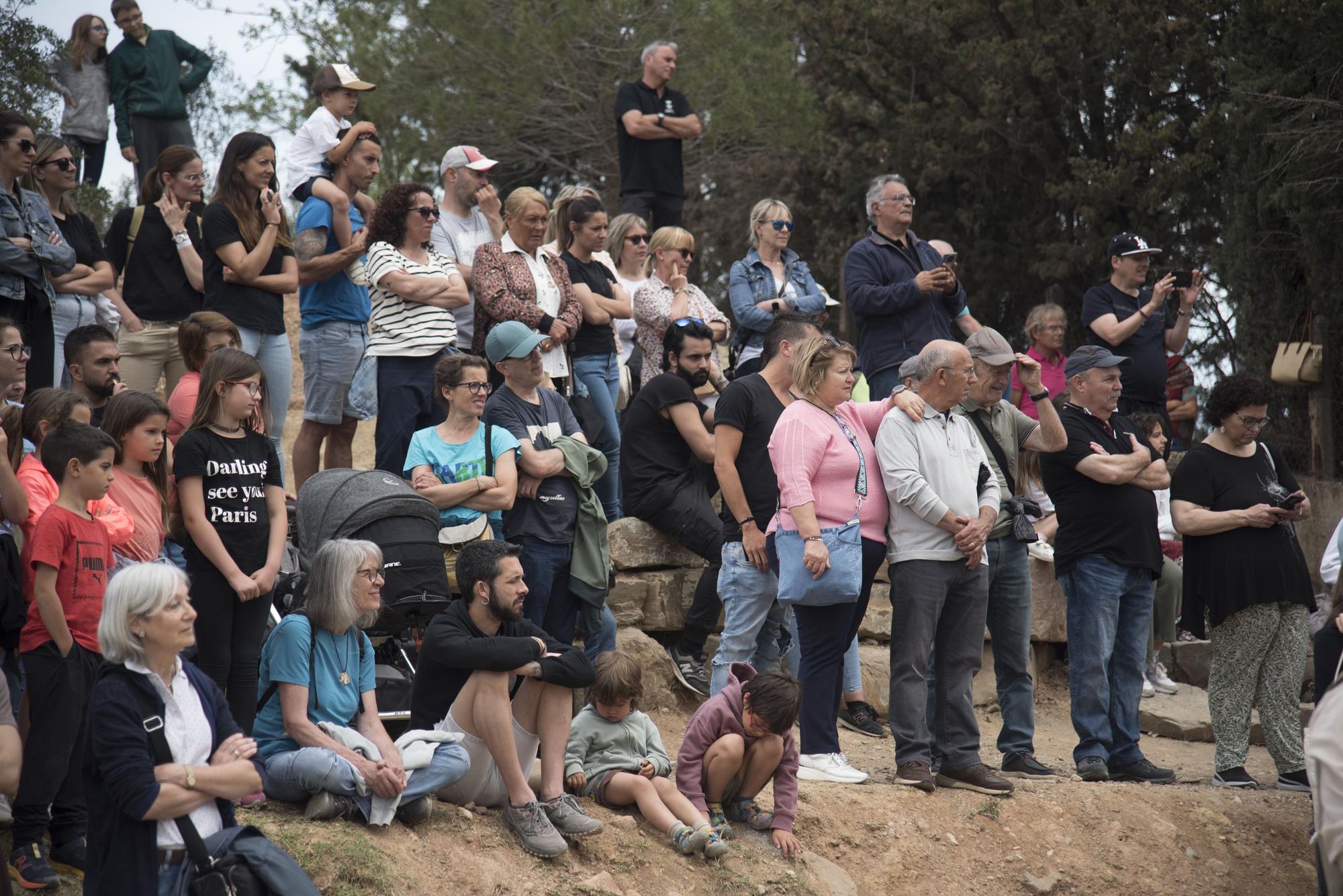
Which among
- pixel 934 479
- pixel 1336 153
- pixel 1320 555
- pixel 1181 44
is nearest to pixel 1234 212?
pixel 1336 153

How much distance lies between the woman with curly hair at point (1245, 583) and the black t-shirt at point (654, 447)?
2.83 meters

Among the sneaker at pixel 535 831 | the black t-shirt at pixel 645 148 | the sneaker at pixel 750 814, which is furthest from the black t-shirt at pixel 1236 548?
the black t-shirt at pixel 645 148

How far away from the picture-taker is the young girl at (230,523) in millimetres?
5539

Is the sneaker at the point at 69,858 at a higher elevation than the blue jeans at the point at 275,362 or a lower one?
lower

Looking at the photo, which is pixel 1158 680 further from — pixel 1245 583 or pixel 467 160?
pixel 467 160

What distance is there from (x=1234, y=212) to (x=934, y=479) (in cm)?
685

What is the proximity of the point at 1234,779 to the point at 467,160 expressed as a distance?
5.90 m

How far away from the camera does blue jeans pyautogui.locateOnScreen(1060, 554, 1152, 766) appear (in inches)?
283

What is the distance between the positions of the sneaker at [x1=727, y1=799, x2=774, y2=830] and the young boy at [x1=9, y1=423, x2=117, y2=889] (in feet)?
8.83

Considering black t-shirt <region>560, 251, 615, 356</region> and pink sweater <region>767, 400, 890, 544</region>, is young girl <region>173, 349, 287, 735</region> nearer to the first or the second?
pink sweater <region>767, 400, 890, 544</region>

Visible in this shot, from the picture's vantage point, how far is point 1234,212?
467 inches

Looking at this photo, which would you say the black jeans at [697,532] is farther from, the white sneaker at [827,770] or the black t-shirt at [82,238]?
the black t-shirt at [82,238]

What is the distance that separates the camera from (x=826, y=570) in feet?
20.5

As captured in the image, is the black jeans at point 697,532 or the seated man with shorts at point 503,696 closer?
the seated man with shorts at point 503,696
